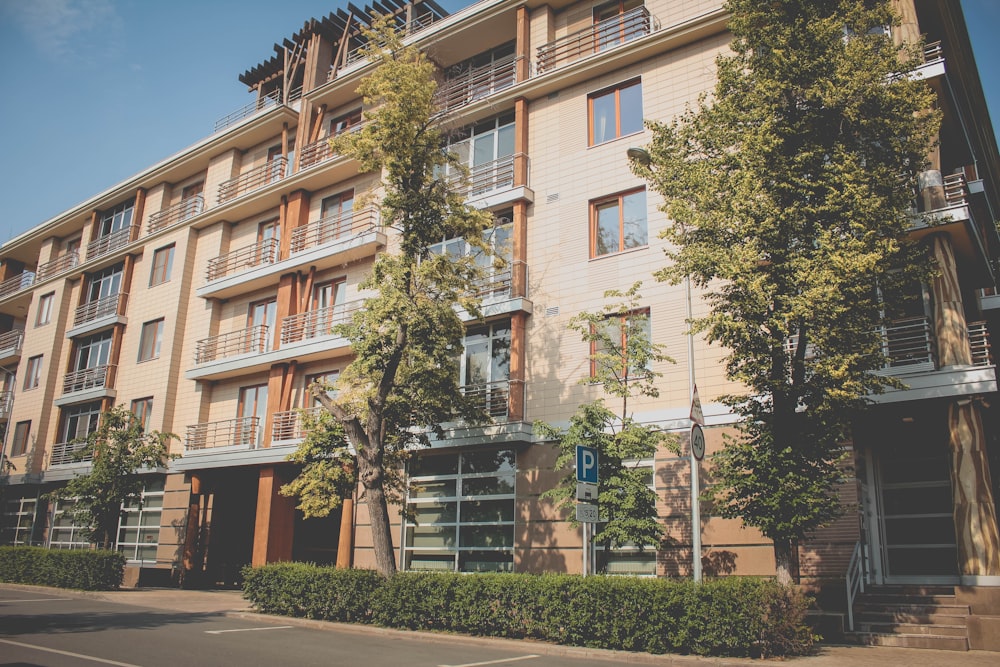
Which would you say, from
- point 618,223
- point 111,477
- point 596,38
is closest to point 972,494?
point 618,223

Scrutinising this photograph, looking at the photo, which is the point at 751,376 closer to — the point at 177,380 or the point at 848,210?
the point at 848,210

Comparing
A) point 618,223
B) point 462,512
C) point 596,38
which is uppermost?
point 596,38

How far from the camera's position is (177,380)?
A: 29484 mm

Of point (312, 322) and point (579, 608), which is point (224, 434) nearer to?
point (312, 322)

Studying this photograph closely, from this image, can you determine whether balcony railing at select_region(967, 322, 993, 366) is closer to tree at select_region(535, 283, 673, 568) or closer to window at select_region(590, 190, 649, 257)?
tree at select_region(535, 283, 673, 568)

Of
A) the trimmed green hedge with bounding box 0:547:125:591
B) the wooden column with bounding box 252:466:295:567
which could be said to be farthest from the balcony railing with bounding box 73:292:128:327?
the wooden column with bounding box 252:466:295:567

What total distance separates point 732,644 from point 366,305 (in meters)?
10.2

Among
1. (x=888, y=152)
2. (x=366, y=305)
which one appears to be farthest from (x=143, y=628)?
(x=888, y=152)

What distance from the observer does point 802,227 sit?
13.1 meters

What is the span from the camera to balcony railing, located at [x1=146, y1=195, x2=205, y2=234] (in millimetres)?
31516

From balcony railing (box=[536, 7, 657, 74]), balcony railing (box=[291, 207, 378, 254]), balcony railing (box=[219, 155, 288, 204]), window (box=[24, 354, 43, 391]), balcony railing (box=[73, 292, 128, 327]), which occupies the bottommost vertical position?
window (box=[24, 354, 43, 391])

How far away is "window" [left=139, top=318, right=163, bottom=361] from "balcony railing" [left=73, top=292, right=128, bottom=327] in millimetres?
2347

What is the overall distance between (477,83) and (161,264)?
16.7 m

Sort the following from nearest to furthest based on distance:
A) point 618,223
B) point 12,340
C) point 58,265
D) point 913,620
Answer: point 913,620 → point 618,223 → point 58,265 → point 12,340
